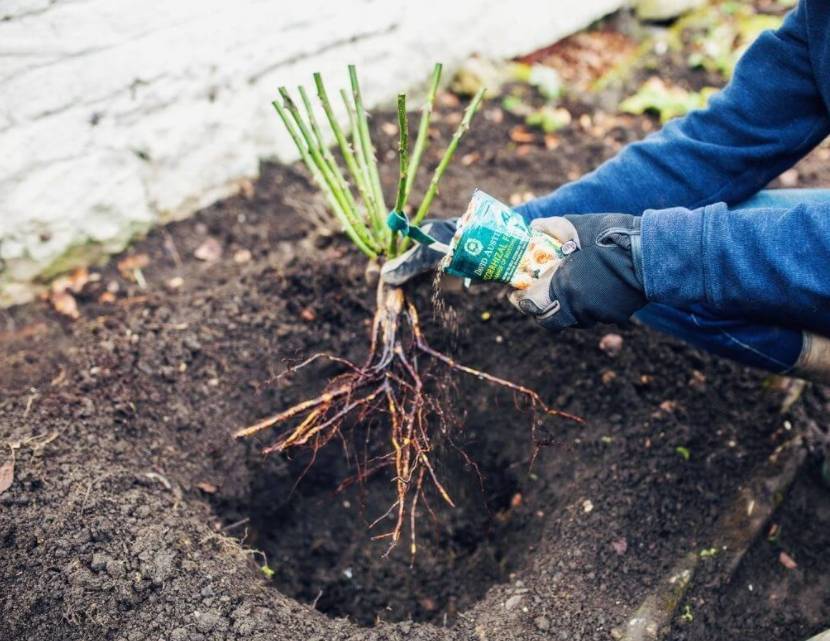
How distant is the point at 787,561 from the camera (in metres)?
2.04

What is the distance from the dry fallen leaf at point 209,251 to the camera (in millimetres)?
2691

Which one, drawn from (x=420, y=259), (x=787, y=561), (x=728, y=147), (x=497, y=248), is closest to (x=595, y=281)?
(x=497, y=248)

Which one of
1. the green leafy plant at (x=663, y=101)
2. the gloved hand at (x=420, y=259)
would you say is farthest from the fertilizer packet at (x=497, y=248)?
the green leafy plant at (x=663, y=101)

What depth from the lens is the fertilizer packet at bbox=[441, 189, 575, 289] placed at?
1.67 metres

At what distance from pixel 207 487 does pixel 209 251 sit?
97cm

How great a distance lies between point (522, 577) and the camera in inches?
74.7

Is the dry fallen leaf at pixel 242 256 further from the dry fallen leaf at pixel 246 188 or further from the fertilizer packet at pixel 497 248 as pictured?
the fertilizer packet at pixel 497 248

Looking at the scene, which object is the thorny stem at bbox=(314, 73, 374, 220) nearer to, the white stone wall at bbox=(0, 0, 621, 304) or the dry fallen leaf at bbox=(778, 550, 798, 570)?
the white stone wall at bbox=(0, 0, 621, 304)

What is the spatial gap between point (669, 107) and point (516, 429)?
1.80 m

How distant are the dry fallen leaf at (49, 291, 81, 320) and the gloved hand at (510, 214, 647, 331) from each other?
1565 millimetres

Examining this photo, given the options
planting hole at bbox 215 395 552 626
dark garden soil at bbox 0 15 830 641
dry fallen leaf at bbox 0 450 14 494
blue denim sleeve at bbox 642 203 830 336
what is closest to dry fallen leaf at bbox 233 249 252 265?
dark garden soil at bbox 0 15 830 641

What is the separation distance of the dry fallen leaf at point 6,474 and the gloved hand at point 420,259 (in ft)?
3.34

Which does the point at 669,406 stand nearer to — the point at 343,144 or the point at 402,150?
the point at 402,150

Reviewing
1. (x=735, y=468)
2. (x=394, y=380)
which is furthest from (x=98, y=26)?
(x=735, y=468)
